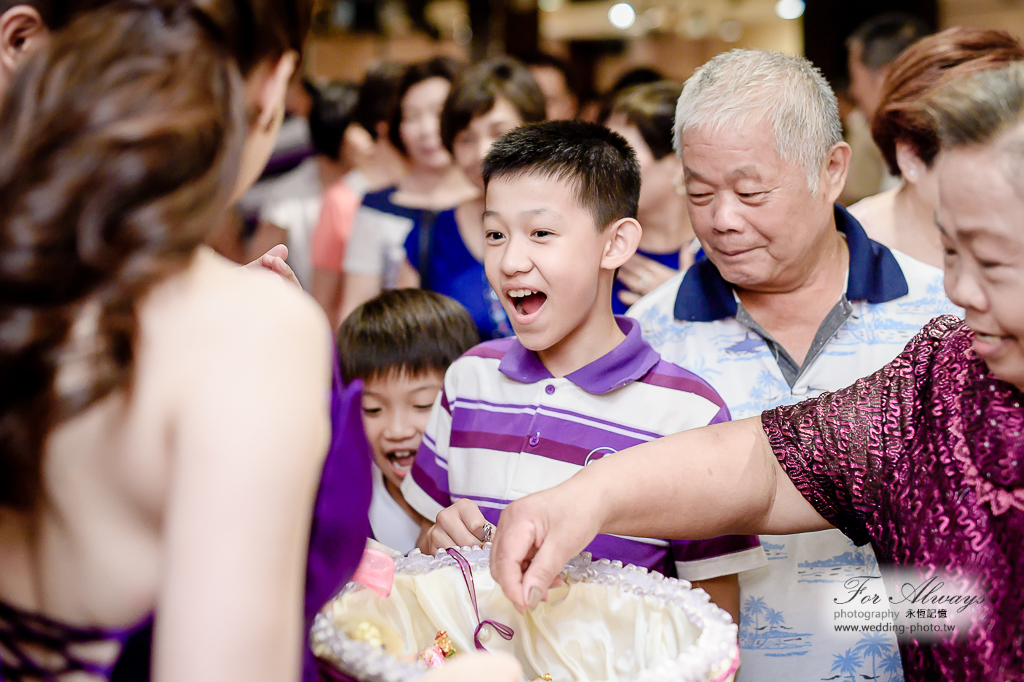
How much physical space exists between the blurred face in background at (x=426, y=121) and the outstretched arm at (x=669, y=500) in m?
2.28

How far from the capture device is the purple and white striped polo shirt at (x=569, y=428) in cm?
150

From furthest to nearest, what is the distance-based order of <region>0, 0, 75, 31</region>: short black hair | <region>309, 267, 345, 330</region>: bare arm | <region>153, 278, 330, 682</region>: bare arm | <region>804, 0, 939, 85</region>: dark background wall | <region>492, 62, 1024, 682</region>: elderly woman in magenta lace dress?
<region>804, 0, 939, 85</region>: dark background wall
<region>309, 267, 345, 330</region>: bare arm
<region>492, 62, 1024, 682</region>: elderly woman in magenta lace dress
<region>0, 0, 75, 31</region>: short black hair
<region>153, 278, 330, 682</region>: bare arm

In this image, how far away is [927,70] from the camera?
2.25 meters

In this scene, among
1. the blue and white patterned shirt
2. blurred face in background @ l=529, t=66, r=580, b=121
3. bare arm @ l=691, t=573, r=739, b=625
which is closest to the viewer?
bare arm @ l=691, t=573, r=739, b=625

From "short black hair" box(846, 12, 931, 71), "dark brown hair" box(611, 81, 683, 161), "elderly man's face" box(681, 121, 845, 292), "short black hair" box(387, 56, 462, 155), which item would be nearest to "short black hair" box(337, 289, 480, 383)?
"elderly man's face" box(681, 121, 845, 292)

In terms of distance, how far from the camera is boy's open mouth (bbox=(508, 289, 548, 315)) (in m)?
1.64

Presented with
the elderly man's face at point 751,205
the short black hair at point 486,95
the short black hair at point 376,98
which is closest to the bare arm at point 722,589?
the elderly man's face at point 751,205

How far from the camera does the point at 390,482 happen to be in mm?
2107

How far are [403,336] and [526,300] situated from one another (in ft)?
1.68

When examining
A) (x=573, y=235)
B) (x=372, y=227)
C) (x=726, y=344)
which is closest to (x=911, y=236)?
(x=726, y=344)

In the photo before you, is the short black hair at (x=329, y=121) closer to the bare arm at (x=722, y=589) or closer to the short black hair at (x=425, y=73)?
the short black hair at (x=425, y=73)

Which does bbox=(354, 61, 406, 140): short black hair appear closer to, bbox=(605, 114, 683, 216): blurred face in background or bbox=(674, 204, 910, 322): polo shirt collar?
bbox=(605, 114, 683, 216): blurred face in background

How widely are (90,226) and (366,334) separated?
1412 mm

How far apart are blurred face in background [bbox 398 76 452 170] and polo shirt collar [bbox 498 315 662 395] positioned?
1.88 metres
